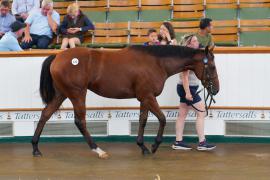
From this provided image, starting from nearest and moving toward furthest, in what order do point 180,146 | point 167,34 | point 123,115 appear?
point 180,146
point 167,34
point 123,115

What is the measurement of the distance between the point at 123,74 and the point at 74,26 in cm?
342

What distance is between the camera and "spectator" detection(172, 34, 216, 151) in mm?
10859

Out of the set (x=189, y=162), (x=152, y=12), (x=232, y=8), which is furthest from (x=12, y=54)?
(x=232, y=8)

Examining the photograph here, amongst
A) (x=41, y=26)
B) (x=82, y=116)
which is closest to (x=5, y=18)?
(x=41, y=26)

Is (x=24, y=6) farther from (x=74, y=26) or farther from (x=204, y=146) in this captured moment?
(x=204, y=146)

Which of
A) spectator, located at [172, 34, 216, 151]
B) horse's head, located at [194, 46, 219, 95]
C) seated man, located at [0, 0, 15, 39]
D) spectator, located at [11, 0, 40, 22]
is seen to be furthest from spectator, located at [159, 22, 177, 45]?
spectator, located at [11, 0, 40, 22]

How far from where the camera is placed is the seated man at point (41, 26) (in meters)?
13.8

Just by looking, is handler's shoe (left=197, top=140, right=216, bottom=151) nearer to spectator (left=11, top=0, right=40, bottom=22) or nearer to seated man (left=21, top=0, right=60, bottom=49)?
seated man (left=21, top=0, right=60, bottom=49)

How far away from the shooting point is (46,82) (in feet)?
35.2

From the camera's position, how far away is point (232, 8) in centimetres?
1521

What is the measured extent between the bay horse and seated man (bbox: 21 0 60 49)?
3.12m

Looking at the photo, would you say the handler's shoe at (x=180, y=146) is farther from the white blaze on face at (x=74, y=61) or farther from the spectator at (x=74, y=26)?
the spectator at (x=74, y=26)

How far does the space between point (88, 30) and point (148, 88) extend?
382 cm

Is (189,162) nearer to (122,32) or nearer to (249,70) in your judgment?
(249,70)
